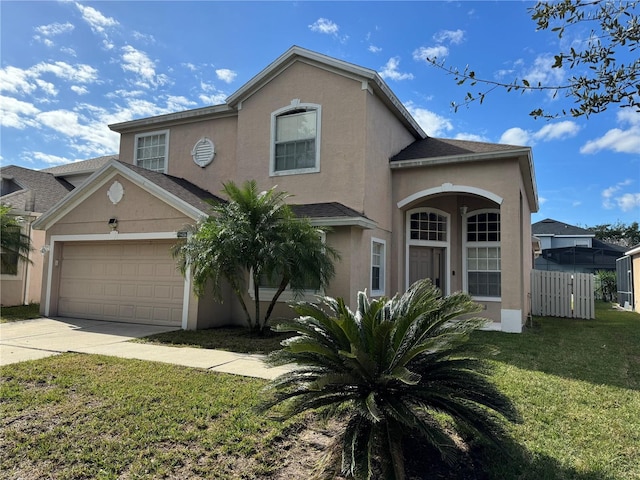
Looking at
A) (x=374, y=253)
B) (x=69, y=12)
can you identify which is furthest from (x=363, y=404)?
(x=69, y=12)

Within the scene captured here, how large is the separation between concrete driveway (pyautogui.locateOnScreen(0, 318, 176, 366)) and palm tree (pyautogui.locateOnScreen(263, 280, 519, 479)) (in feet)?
20.1

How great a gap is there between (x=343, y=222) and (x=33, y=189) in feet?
49.6

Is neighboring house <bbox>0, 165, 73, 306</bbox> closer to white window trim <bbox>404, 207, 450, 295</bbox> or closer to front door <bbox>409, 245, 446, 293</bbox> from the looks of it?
white window trim <bbox>404, 207, 450, 295</bbox>

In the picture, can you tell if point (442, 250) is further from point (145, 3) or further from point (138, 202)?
point (145, 3)

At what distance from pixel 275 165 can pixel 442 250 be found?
6.35 meters

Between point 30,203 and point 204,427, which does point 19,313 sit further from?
point 204,427

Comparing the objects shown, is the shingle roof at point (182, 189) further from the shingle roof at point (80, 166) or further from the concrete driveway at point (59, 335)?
the shingle roof at point (80, 166)

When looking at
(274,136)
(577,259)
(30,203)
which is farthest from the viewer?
(577,259)

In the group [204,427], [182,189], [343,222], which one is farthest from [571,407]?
[182,189]

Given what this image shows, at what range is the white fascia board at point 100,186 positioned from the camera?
36.6 ft

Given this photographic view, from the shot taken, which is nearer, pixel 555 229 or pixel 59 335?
pixel 59 335

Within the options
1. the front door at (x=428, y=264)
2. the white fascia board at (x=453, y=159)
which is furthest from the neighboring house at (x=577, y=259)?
the white fascia board at (x=453, y=159)

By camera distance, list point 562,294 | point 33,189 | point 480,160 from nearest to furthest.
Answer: point 480,160 < point 562,294 < point 33,189

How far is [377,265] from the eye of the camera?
1252cm
